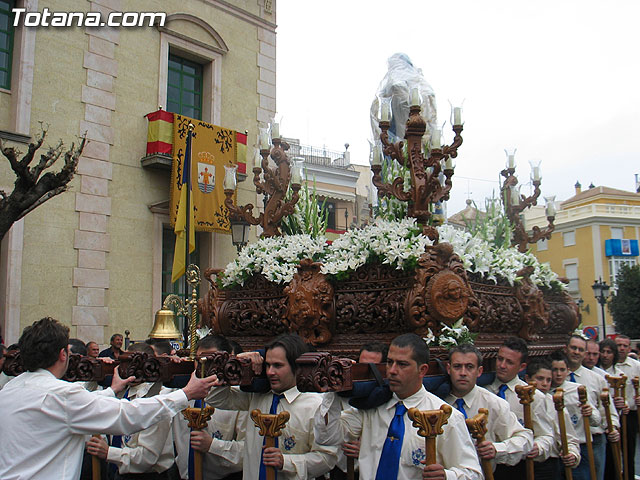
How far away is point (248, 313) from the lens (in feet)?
18.7

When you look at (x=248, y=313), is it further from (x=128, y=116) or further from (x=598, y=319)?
(x=598, y=319)

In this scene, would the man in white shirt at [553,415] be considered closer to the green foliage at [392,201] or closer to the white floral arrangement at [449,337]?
the white floral arrangement at [449,337]

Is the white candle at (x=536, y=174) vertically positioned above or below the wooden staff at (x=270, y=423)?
above

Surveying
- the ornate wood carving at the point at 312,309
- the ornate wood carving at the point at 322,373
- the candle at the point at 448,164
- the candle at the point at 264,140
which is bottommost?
the ornate wood carving at the point at 322,373

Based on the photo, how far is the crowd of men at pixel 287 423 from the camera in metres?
3.21

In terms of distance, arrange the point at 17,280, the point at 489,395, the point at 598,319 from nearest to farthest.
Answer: the point at 489,395
the point at 17,280
the point at 598,319

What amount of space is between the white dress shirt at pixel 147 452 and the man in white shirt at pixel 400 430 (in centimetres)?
138

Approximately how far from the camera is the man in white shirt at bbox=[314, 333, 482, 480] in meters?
3.28

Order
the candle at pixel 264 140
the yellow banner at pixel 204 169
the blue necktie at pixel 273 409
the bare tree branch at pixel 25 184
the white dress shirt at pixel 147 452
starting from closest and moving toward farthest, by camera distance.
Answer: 1. the blue necktie at pixel 273 409
2. the white dress shirt at pixel 147 452
3. the candle at pixel 264 140
4. the bare tree branch at pixel 25 184
5. the yellow banner at pixel 204 169

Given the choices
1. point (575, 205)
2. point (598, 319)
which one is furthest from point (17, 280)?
point (575, 205)

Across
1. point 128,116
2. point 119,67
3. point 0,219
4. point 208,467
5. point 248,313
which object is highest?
point 119,67

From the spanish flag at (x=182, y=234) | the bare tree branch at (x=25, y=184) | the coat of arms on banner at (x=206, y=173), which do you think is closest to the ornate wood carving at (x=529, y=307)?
the spanish flag at (x=182, y=234)

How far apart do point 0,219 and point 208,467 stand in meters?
5.72

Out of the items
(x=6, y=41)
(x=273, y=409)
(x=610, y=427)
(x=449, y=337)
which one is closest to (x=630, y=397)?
(x=610, y=427)
